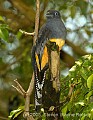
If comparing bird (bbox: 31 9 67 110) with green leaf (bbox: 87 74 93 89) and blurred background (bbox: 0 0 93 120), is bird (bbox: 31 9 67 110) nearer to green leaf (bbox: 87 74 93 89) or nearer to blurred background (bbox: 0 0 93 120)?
green leaf (bbox: 87 74 93 89)

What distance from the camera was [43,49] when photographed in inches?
38.7

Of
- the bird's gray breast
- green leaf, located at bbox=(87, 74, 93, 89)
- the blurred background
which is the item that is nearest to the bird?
the bird's gray breast

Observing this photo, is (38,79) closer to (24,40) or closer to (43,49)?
(43,49)

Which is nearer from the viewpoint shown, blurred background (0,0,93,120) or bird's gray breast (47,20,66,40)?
bird's gray breast (47,20,66,40)

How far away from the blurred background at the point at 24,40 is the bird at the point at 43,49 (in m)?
1.12

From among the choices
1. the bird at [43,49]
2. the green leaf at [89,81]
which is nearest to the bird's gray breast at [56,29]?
the bird at [43,49]

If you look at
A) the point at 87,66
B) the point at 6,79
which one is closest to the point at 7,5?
the point at 6,79

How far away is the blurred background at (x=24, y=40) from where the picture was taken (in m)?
2.29

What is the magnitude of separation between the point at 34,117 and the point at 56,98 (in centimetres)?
13

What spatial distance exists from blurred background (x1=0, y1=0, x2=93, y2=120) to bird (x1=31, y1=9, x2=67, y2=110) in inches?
44.2

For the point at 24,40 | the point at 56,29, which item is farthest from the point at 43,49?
the point at 24,40

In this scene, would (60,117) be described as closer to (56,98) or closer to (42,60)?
(56,98)

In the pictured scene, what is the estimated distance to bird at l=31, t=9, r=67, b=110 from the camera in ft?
3.22

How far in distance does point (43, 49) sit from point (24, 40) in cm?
154
